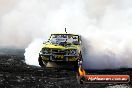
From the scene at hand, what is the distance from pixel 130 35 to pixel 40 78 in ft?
38.7

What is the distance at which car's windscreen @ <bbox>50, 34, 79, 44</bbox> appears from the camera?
23484mm

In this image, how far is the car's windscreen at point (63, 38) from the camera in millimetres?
23484

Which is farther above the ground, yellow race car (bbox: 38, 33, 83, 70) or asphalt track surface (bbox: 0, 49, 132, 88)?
yellow race car (bbox: 38, 33, 83, 70)

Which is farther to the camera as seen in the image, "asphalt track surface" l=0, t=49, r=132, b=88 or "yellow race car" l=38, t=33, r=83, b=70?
"yellow race car" l=38, t=33, r=83, b=70

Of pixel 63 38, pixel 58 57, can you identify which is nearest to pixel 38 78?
pixel 58 57

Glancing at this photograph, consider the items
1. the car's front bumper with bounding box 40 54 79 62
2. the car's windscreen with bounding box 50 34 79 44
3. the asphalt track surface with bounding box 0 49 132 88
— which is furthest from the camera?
the car's windscreen with bounding box 50 34 79 44

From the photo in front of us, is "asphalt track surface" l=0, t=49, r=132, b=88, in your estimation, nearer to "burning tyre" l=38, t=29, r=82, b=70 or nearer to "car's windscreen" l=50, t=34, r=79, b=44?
"burning tyre" l=38, t=29, r=82, b=70

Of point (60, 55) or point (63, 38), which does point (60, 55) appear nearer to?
point (60, 55)

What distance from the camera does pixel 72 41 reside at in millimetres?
23547

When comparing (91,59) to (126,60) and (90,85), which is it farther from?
(90,85)

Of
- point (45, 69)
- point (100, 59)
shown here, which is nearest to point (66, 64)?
point (45, 69)

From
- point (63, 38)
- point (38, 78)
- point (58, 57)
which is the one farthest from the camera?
point (63, 38)

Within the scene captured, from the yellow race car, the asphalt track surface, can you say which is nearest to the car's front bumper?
the yellow race car

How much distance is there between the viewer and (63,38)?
2392 cm
